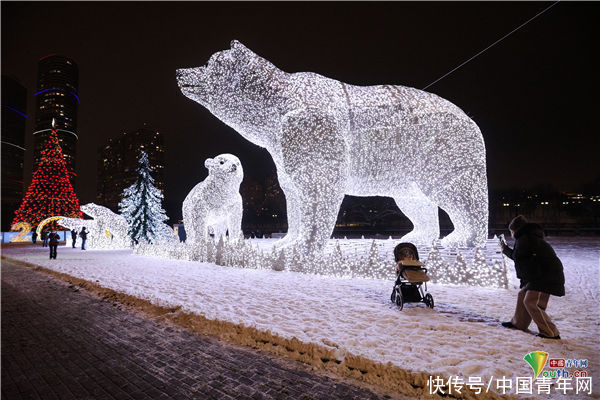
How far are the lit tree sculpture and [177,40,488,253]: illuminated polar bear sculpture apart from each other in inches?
426

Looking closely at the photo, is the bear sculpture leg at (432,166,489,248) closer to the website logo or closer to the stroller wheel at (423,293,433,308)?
the stroller wheel at (423,293,433,308)

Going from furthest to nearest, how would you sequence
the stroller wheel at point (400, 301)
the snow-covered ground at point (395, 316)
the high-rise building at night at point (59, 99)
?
1. the high-rise building at night at point (59, 99)
2. the stroller wheel at point (400, 301)
3. the snow-covered ground at point (395, 316)

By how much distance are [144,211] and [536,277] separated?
1591 centimetres

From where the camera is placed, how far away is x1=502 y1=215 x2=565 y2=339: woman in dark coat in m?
2.76

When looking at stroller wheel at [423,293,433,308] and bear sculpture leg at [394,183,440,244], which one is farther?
bear sculpture leg at [394,183,440,244]

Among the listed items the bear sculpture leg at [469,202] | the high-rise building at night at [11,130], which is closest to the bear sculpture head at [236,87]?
the bear sculpture leg at [469,202]

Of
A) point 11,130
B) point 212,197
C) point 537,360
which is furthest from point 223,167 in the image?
point 11,130

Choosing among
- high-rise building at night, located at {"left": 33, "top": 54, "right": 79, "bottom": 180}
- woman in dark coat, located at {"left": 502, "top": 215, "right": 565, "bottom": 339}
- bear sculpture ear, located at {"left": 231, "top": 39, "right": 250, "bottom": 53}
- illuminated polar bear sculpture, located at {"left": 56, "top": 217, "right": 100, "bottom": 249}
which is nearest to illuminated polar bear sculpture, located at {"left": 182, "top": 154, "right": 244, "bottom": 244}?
bear sculpture ear, located at {"left": 231, "top": 39, "right": 250, "bottom": 53}

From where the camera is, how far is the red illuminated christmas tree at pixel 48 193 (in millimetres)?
25969

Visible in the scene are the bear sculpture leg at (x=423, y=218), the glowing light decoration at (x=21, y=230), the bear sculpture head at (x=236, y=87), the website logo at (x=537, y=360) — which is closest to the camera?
the website logo at (x=537, y=360)

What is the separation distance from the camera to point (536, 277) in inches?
110

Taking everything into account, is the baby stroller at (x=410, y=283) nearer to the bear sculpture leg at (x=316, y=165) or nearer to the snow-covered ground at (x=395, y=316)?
the snow-covered ground at (x=395, y=316)

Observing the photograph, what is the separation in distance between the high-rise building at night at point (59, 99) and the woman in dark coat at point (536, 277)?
257 ft

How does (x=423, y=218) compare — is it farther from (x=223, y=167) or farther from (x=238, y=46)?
(x=223, y=167)
